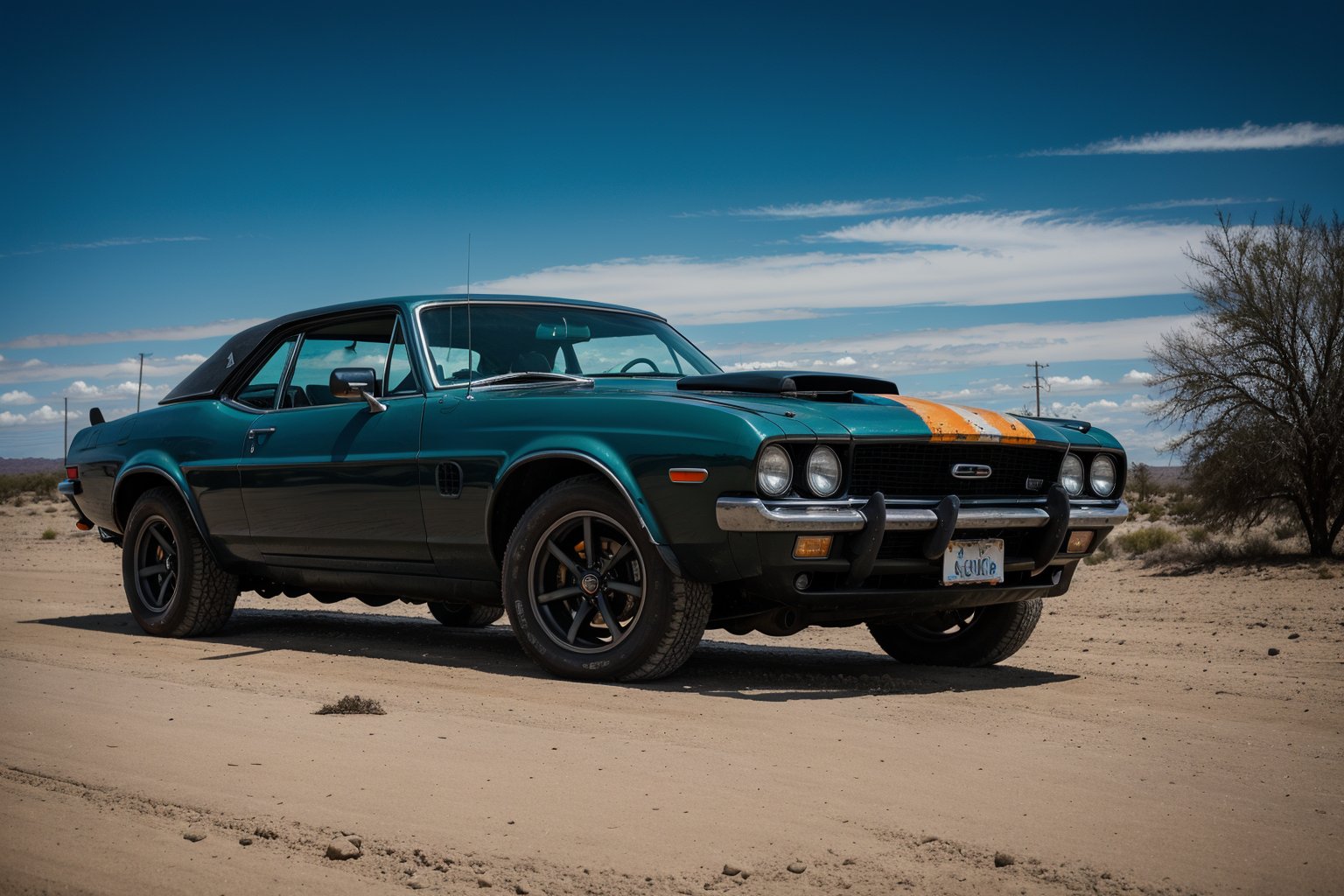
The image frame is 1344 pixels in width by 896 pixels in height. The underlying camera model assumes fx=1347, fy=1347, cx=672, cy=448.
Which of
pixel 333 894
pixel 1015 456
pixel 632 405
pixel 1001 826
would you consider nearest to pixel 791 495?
pixel 632 405

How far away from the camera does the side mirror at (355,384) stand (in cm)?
642

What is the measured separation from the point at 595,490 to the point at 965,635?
7.69ft

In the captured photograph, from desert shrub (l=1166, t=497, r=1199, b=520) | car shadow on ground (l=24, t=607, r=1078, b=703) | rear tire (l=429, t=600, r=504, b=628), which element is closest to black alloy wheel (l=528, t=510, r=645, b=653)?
car shadow on ground (l=24, t=607, r=1078, b=703)

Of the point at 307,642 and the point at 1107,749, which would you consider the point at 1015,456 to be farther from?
the point at 307,642

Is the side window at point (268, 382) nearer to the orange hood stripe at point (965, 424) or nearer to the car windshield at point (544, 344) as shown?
the car windshield at point (544, 344)

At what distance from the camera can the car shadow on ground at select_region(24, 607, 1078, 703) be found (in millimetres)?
5734

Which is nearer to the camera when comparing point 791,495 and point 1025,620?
point 791,495

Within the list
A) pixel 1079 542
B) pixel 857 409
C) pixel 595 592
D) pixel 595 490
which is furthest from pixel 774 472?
pixel 1079 542

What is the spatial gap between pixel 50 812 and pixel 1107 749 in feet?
10.5

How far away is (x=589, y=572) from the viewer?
18.5 feet

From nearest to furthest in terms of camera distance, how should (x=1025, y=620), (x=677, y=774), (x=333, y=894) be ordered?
1. (x=333, y=894)
2. (x=677, y=774)
3. (x=1025, y=620)

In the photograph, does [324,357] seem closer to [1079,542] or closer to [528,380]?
[528,380]

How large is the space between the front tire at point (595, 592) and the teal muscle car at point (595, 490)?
0.04 feet

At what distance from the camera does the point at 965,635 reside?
6836 millimetres
